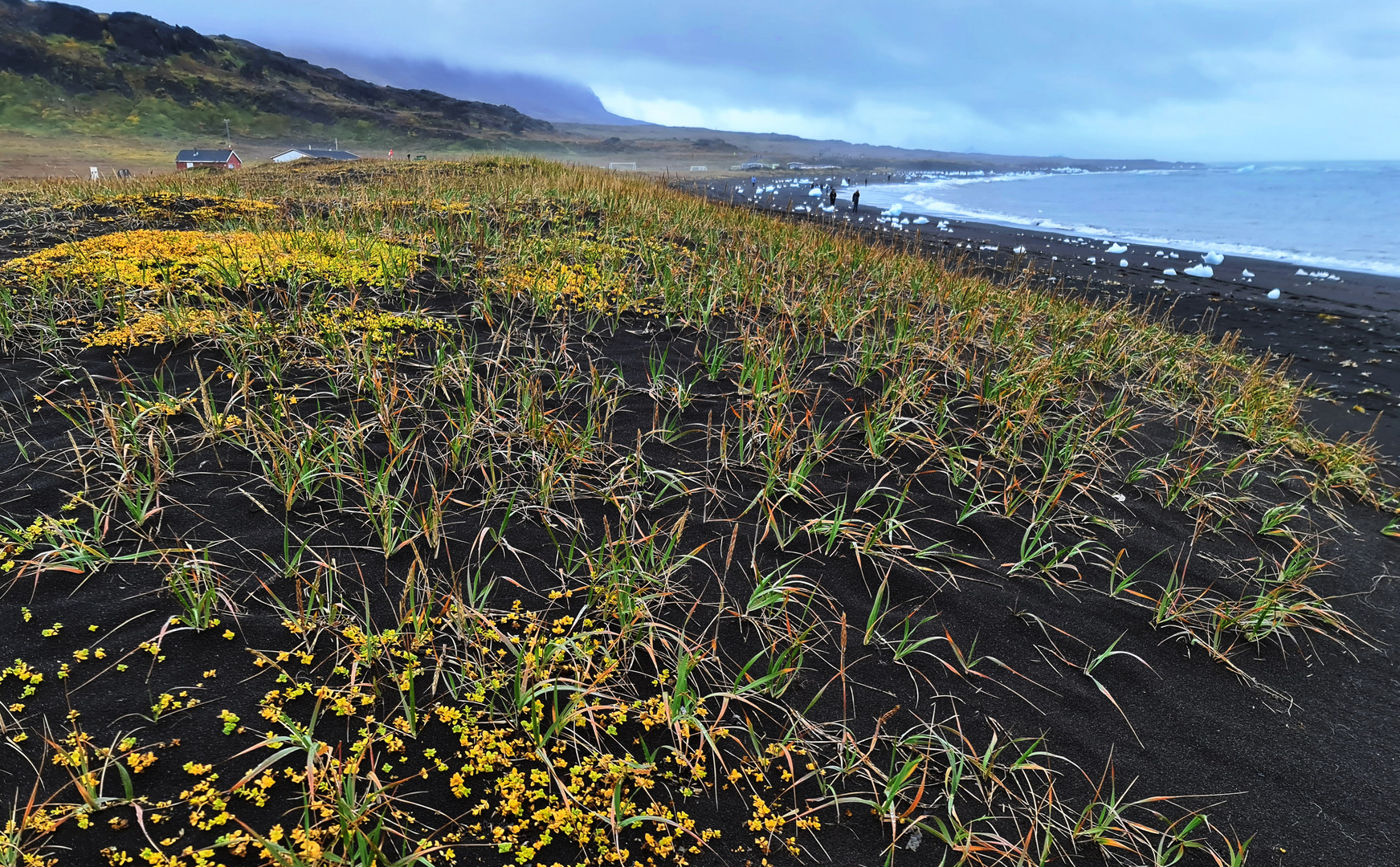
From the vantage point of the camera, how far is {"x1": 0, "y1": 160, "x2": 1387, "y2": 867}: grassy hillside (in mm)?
1867

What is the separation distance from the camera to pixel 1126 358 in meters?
6.30

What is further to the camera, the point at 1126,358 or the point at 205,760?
the point at 1126,358

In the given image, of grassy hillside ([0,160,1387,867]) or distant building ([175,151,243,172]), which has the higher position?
distant building ([175,151,243,172])

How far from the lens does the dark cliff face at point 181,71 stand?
96.4 metres

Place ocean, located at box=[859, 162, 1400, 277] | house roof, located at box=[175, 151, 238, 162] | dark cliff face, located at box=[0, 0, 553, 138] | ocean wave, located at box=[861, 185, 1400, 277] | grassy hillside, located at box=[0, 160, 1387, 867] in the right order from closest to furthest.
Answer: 1. grassy hillside, located at box=[0, 160, 1387, 867]
2. ocean wave, located at box=[861, 185, 1400, 277]
3. ocean, located at box=[859, 162, 1400, 277]
4. house roof, located at box=[175, 151, 238, 162]
5. dark cliff face, located at box=[0, 0, 553, 138]

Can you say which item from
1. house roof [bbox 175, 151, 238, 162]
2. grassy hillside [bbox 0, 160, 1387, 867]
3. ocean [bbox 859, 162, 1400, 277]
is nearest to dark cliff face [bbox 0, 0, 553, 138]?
house roof [bbox 175, 151, 238, 162]

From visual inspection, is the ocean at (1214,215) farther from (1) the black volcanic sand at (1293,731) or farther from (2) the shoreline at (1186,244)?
(1) the black volcanic sand at (1293,731)

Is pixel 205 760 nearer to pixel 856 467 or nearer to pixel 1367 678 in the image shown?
pixel 856 467

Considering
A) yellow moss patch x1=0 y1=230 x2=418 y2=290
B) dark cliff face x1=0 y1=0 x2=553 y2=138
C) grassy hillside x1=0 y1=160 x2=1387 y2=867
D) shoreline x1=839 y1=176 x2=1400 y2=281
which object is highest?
dark cliff face x1=0 y1=0 x2=553 y2=138

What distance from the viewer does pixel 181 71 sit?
4286 inches

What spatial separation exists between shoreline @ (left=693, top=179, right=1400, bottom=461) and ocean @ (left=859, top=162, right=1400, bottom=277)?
317 cm

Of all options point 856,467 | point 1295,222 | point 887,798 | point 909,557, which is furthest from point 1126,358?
point 1295,222

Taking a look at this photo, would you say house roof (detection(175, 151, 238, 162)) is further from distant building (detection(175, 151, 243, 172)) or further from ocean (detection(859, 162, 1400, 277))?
ocean (detection(859, 162, 1400, 277))

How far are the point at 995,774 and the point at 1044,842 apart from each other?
227 mm
